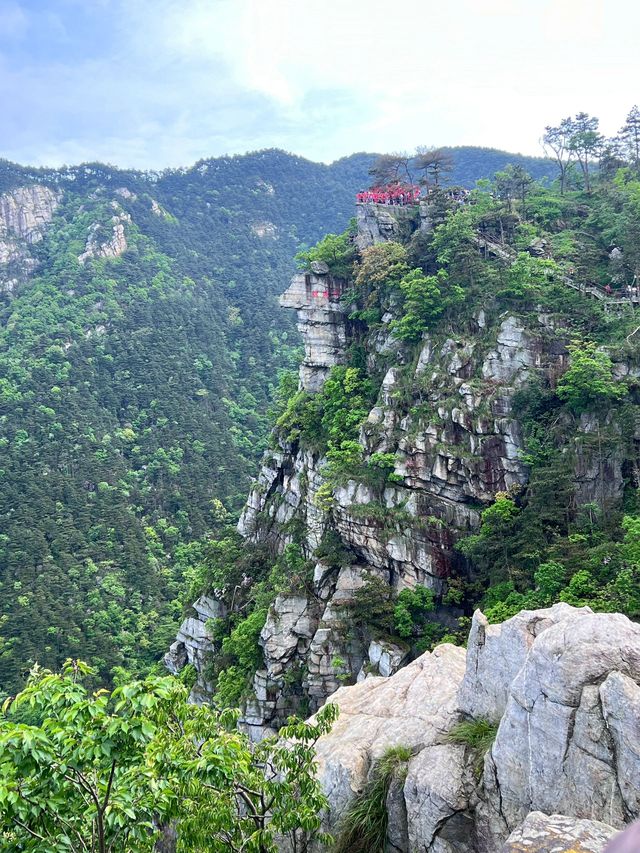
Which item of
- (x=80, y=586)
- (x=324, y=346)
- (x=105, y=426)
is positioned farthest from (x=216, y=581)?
(x=105, y=426)

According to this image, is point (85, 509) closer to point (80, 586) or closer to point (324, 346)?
point (80, 586)

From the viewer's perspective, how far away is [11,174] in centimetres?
12556

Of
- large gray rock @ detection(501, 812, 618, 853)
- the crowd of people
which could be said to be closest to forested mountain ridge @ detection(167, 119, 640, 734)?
the crowd of people

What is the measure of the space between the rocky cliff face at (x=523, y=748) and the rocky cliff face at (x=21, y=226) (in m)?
107

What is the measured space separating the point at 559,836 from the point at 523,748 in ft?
6.08

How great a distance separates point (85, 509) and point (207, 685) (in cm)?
3412

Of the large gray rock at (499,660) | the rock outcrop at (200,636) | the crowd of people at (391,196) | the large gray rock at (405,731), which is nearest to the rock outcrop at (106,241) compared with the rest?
the crowd of people at (391,196)

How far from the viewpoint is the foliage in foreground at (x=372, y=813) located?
9.30 meters

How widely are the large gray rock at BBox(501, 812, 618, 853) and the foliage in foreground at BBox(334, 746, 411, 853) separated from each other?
3.08 m

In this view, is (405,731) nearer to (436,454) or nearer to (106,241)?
(436,454)

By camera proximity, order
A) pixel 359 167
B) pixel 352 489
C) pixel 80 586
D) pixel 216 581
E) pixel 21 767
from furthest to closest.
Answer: pixel 359 167 → pixel 80 586 → pixel 216 581 → pixel 352 489 → pixel 21 767

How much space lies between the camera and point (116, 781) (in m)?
6.96

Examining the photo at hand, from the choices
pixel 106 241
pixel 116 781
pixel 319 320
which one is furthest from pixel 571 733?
pixel 106 241

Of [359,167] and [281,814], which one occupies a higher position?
[359,167]
